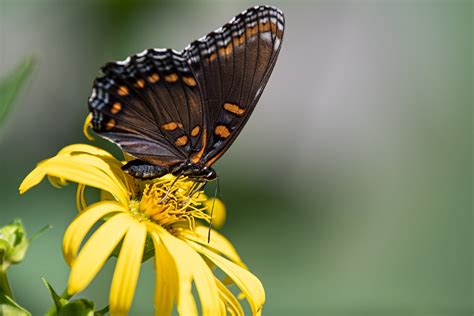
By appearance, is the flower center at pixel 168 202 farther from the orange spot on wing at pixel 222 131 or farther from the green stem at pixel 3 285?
the green stem at pixel 3 285

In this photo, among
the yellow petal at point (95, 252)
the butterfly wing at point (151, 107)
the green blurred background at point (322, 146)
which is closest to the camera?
the yellow petal at point (95, 252)

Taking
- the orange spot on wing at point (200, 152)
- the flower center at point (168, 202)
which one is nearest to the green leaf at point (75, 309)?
the flower center at point (168, 202)

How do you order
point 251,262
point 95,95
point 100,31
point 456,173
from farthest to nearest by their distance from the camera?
point 456,173
point 251,262
point 100,31
point 95,95

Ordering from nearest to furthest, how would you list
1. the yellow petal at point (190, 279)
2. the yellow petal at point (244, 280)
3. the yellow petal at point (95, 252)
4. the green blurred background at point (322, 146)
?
1. the yellow petal at point (95, 252)
2. the yellow petal at point (190, 279)
3. the yellow petal at point (244, 280)
4. the green blurred background at point (322, 146)

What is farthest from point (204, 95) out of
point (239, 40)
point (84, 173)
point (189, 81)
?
point (84, 173)

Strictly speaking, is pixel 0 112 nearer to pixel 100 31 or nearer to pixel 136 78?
pixel 136 78

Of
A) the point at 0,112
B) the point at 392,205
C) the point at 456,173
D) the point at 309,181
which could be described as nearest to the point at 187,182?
the point at 0,112

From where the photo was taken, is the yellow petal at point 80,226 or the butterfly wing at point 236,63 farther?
the butterfly wing at point 236,63

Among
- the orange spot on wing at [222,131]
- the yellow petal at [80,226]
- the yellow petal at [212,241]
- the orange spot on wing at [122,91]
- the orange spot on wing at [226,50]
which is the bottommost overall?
the yellow petal at [212,241]
